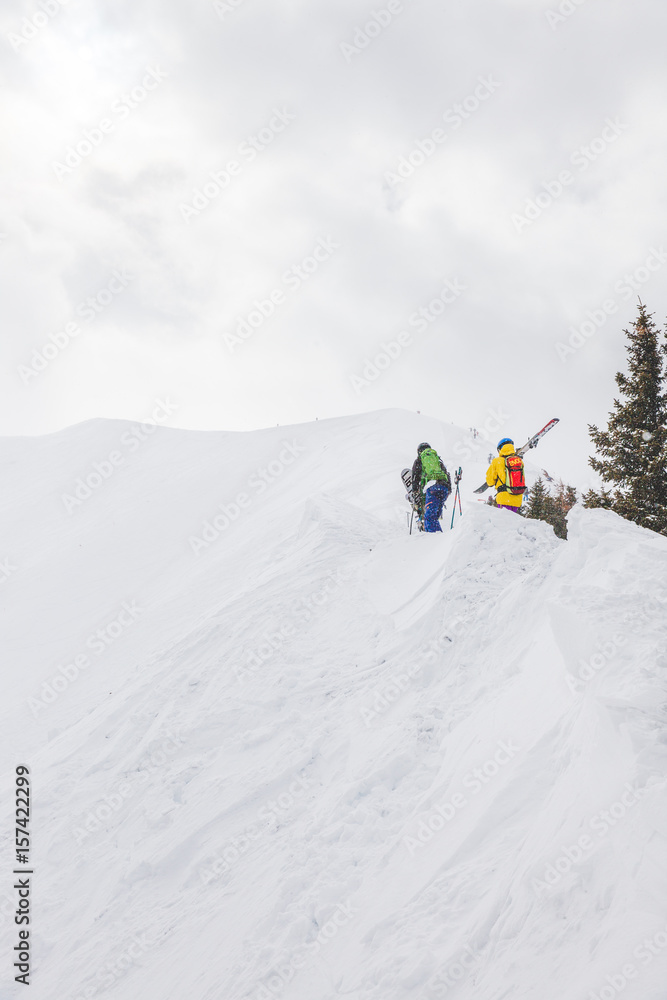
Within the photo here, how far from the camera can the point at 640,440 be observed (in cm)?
Result: 1438

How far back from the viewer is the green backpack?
1234cm

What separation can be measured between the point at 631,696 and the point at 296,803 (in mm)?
3585

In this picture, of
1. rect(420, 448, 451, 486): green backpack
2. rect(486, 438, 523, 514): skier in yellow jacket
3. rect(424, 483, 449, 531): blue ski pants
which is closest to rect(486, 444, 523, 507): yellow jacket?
rect(486, 438, 523, 514): skier in yellow jacket

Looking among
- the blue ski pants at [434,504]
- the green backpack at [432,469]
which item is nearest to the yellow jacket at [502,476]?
the green backpack at [432,469]

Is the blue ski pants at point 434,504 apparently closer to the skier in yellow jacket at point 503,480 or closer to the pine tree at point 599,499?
the skier in yellow jacket at point 503,480

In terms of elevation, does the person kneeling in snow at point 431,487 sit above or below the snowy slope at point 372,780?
above

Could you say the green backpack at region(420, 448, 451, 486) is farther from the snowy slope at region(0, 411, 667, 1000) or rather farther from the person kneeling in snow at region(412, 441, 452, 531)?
the snowy slope at region(0, 411, 667, 1000)

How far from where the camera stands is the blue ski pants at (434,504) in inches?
485

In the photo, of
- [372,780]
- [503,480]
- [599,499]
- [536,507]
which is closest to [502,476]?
[503,480]

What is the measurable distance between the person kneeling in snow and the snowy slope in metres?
0.83

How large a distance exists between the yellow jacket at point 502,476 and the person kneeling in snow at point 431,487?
979 mm

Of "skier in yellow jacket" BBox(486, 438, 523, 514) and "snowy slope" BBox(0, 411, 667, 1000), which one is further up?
"skier in yellow jacket" BBox(486, 438, 523, 514)

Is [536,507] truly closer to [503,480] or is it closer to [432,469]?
[503,480]

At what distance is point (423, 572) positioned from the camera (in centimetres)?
1037
